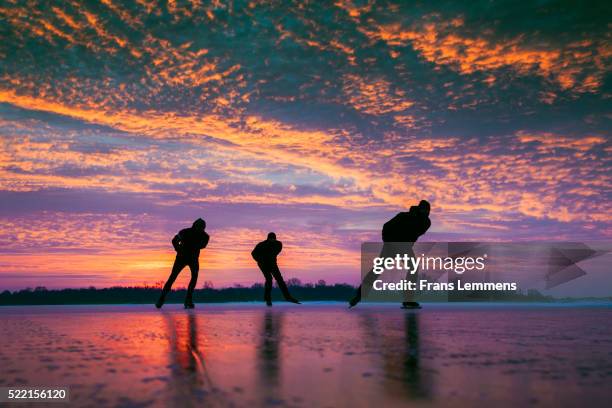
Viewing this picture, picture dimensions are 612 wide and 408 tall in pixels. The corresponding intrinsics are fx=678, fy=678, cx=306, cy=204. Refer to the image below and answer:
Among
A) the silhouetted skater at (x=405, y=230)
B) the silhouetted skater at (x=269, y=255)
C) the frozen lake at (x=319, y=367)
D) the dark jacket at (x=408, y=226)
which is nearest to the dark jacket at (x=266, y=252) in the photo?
the silhouetted skater at (x=269, y=255)

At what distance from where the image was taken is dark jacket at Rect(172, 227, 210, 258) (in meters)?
15.2

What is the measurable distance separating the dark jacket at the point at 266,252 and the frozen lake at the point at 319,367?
8.56 metres

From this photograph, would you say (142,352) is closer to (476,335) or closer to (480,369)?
(480,369)

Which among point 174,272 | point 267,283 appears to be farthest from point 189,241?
point 267,283

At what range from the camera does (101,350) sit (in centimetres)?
591

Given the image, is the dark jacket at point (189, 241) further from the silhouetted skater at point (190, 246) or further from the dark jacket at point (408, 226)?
the dark jacket at point (408, 226)

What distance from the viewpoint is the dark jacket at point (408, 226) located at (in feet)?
43.2

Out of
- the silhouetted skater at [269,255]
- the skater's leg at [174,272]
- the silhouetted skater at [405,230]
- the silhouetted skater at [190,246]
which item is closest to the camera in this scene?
the silhouetted skater at [405,230]

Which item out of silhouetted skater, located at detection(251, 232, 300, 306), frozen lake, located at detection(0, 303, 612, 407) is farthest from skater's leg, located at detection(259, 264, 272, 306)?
frozen lake, located at detection(0, 303, 612, 407)

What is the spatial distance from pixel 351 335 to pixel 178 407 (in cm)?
437

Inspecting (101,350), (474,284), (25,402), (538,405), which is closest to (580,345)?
(538,405)

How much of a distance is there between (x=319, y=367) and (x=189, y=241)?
36.0 feet

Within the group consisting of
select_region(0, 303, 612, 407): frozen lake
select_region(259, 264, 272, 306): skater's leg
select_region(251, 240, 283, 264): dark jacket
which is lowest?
select_region(0, 303, 612, 407): frozen lake

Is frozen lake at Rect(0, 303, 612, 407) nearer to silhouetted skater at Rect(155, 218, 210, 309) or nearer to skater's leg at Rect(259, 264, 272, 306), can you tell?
silhouetted skater at Rect(155, 218, 210, 309)
